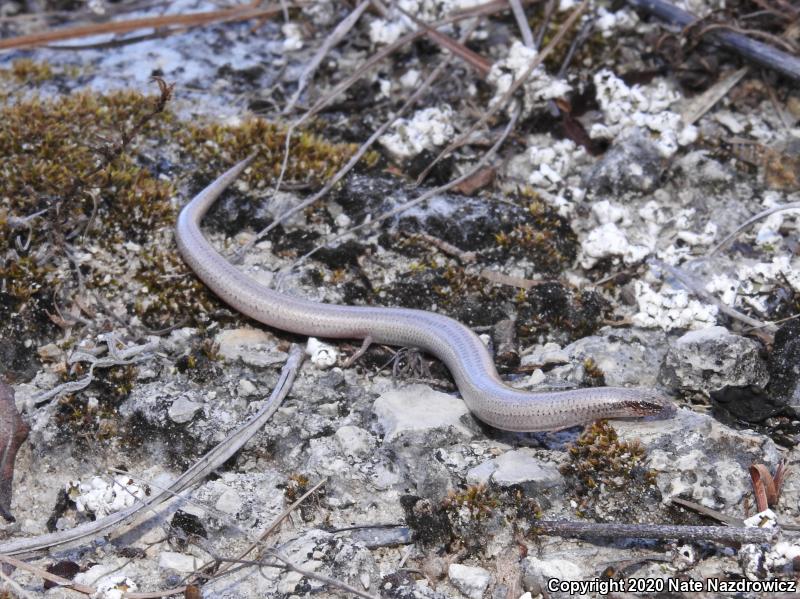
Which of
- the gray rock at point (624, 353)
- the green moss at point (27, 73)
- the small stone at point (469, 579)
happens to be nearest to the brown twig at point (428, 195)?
the gray rock at point (624, 353)

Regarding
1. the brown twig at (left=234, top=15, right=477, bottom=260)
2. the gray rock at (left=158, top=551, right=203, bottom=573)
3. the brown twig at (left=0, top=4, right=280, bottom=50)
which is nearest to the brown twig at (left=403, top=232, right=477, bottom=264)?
the brown twig at (left=234, top=15, right=477, bottom=260)

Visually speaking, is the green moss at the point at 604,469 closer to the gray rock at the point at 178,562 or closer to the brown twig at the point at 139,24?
the gray rock at the point at 178,562

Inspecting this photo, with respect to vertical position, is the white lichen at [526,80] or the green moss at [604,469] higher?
the white lichen at [526,80]

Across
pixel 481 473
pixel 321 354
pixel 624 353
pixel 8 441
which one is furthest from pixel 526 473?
pixel 8 441

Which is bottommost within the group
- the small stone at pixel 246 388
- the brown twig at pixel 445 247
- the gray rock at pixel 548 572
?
the gray rock at pixel 548 572

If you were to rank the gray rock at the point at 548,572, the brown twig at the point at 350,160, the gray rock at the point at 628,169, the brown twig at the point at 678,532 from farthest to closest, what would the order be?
1. the gray rock at the point at 628,169
2. the brown twig at the point at 350,160
3. the gray rock at the point at 548,572
4. the brown twig at the point at 678,532

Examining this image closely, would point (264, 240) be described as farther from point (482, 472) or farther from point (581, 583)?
point (581, 583)

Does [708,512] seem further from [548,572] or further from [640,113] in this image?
[640,113]
